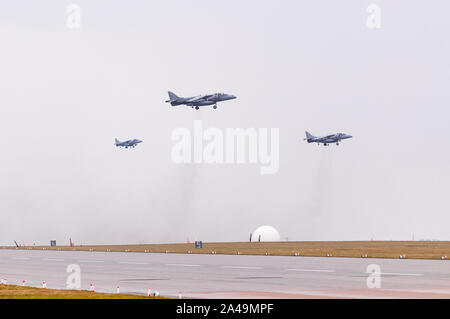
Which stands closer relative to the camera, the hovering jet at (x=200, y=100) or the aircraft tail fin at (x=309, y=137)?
the hovering jet at (x=200, y=100)

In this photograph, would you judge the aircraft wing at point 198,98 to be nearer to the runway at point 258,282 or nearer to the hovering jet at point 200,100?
the hovering jet at point 200,100

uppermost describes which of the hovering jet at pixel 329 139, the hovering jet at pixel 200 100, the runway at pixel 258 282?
the hovering jet at pixel 200 100

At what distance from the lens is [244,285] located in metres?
43.6

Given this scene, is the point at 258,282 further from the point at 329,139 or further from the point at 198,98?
the point at 329,139

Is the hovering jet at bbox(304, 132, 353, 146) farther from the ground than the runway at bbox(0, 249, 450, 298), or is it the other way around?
the hovering jet at bbox(304, 132, 353, 146)

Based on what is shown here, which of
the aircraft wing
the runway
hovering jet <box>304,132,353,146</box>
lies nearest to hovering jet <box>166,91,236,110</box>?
the aircraft wing

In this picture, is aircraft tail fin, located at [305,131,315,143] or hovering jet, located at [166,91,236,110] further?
aircraft tail fin, located at [305,131,315,143]

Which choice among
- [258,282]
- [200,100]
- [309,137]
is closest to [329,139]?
[309,137]

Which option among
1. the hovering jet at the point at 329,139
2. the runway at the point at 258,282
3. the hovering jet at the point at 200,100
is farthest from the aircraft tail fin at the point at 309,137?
the runway at the point at 258,282

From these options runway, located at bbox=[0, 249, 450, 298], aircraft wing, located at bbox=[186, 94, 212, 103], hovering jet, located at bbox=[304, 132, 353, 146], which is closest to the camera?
runway, located at bbox=[0, 249, 450, 298]

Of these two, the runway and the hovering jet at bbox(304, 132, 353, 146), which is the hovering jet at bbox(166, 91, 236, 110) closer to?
the hovering jet at bbox(304, 132, 353, 146)
